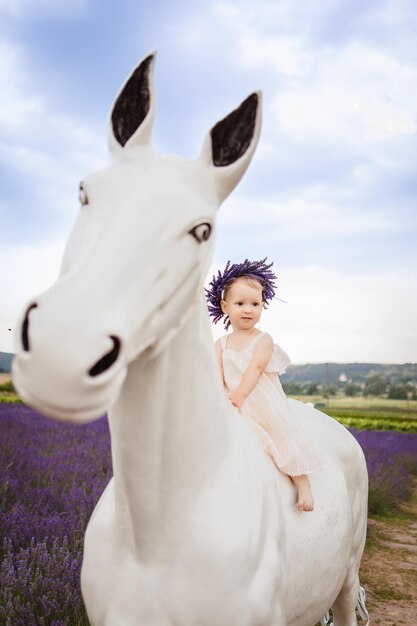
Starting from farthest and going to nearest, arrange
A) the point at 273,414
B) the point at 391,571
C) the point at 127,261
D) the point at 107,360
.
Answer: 1. the point at 391,571
2. the point at 273,414
3. the point at 127,261
4. the point at 107,360

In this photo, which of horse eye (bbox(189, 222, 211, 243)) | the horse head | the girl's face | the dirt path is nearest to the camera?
the horse head

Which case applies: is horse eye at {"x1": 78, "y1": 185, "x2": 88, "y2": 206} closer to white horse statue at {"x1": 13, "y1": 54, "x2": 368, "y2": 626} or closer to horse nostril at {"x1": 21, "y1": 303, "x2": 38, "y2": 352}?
white horse statue at {"x1": 13, "y1": 54, "x2": 368, "y2": 626}

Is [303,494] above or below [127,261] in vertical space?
below

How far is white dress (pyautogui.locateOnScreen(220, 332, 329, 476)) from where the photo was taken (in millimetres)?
→ 2006

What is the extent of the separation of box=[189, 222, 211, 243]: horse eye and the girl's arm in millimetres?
951

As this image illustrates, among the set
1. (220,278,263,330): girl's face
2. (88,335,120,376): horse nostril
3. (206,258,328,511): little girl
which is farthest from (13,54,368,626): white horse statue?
(220,278,263,330): girl's face

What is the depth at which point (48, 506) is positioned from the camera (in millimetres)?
4047

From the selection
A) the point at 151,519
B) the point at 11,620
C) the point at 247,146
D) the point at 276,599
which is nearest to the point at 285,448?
the point at 276,599

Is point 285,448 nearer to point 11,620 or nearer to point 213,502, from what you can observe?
point 213,502

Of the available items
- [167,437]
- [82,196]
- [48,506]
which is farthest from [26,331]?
[48,506]

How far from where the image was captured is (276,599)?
5.08ft

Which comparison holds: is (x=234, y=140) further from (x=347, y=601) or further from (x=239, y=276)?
(x=347, y=601)

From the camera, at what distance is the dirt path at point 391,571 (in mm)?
4562

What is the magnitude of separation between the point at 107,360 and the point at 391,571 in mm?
5950
